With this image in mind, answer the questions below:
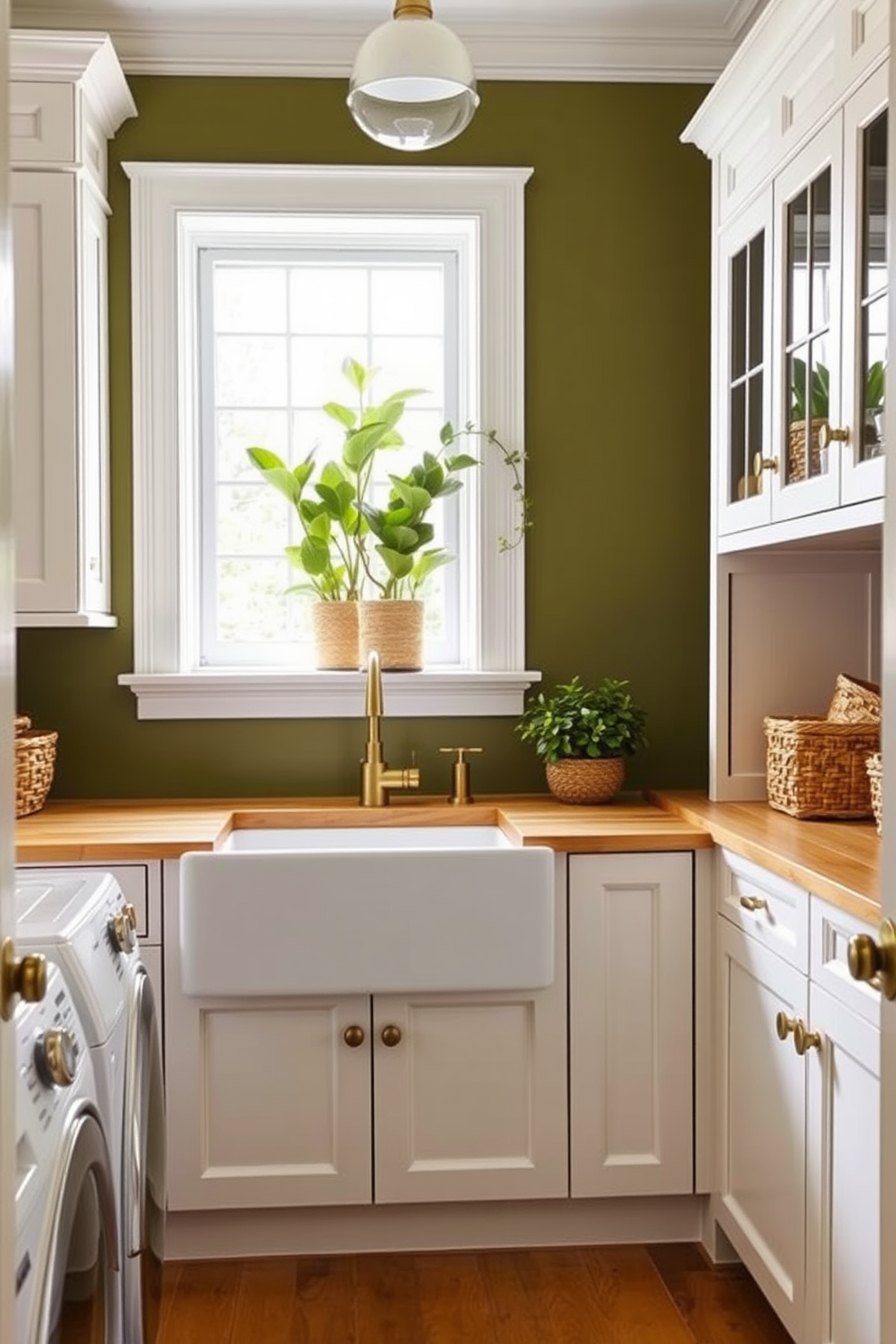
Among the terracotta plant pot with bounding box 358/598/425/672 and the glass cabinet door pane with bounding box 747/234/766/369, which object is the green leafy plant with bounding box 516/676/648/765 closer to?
the terracotta plant pot with bounding box 358/598/425/672

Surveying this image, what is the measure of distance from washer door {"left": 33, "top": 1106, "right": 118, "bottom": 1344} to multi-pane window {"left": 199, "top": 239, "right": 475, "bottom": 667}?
181cm

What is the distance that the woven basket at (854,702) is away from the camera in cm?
255

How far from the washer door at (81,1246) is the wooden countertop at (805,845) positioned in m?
1.00

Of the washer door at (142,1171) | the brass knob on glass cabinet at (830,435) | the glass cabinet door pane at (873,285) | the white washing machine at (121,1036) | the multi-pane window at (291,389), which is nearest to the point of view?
the white washing machine at (121,1036)

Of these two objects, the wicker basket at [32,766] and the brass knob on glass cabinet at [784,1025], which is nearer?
the brass knob on glass cabinet at [784,1025]

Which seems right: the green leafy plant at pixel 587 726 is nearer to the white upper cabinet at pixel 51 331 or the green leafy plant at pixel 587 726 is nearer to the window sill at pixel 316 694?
the window sill at pixel 316 694

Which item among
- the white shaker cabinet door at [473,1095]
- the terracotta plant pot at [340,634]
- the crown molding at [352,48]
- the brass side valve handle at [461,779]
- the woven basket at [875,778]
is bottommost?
the white shaker cabinet door at [473,1095]

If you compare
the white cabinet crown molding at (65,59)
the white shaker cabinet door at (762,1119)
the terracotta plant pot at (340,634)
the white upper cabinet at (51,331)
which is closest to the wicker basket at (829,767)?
the white shaker cabinet door at (762,1119)

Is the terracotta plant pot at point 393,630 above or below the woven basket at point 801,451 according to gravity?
below

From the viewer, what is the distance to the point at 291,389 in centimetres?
325

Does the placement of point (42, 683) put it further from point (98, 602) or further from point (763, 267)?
point (763, 267)

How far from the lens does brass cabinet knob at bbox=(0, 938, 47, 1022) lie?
40.6 inches

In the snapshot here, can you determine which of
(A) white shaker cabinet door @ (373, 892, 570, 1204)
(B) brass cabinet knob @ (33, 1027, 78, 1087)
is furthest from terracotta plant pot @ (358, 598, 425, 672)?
(B) brass cabinet knob @ (33, 1027, 78, 1087)

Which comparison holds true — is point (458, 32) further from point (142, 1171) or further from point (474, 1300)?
point (474, 1300)
